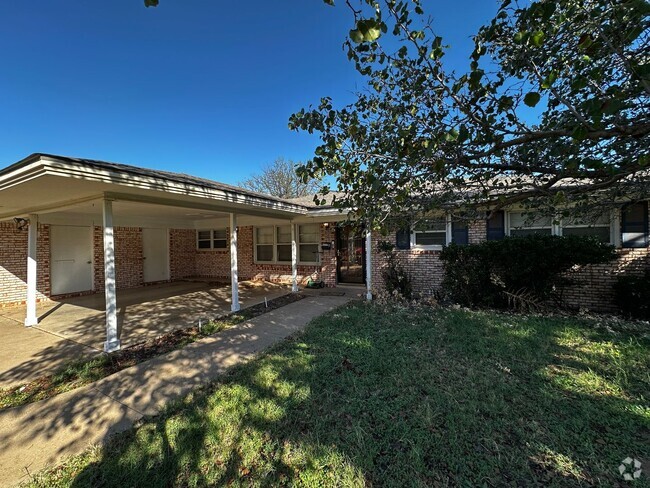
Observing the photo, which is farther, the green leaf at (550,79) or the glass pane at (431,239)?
the glass pane at (431,239)

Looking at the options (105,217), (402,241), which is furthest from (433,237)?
(105,217)

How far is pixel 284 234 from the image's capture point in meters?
11.1

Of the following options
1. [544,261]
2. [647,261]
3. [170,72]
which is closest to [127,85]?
[170,72]

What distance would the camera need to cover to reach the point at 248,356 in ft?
13.4

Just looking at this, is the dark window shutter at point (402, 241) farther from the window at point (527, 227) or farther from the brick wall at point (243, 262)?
the window at point (527, 227)

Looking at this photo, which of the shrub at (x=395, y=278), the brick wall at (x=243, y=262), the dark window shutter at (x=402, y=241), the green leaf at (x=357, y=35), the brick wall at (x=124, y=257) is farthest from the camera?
the brick wall at (x=243, y=262)

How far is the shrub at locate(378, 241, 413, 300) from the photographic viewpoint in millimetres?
7805

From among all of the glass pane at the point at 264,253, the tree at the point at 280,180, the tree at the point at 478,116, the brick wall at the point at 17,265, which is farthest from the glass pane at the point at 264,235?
the tree at the point at 280,180

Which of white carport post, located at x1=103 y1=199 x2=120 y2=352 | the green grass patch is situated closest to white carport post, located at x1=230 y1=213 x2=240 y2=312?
the green grass patch

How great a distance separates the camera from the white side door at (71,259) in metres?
8.51

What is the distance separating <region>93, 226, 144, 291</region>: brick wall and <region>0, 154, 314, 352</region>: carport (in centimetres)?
4

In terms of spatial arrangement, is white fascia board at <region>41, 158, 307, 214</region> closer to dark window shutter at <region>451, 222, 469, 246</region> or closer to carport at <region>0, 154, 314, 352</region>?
carport at <region>0, 154, 314, 352</region>

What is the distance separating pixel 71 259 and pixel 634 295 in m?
14.7

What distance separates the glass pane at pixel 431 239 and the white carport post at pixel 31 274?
927cm
